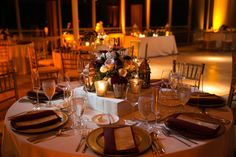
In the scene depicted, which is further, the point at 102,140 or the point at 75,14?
the point at 75,14

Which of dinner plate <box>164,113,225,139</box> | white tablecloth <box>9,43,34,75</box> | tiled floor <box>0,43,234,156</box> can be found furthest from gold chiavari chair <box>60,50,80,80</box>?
dinner plate <box>164,113,225,139</box>

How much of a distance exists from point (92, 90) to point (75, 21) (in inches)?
239

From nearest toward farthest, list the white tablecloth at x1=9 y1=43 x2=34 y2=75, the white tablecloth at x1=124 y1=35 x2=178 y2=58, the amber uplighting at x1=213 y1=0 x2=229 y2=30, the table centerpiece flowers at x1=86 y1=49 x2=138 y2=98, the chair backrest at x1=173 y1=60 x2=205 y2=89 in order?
the table centerpiece flowers at x1=86 y1=49 x2=138 y2=98 → the chair backrest at x1=173 y1=60 x2=205 y2=89 → the white tablecloth at x1=9 y1=43 x2=34 y2=75 → the white tablecloth at x1=124 y1=35 x2=178 y2=58 → the amber uplighting at x1=213 y1=0 x2=229 y2=30

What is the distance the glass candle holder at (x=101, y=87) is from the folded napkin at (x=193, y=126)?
1.81 feet

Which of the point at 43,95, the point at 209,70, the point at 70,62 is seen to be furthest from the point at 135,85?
the point at 209,70

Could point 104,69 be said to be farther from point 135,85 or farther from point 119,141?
point 119,141

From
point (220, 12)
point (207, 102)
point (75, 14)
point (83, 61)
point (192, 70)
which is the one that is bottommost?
Answer: point (207, 102)

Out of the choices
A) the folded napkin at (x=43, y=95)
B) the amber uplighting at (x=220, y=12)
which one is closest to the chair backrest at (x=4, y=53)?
the folded napkin at (x=43, y=95)

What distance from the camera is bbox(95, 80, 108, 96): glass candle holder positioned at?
193 centimetres

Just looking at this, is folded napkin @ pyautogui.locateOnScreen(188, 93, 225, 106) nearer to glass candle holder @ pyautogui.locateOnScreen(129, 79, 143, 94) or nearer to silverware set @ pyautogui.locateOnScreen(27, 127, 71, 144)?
glass candle holder @ pyautogui.locateOnScreen(129, 79, 143, 94)

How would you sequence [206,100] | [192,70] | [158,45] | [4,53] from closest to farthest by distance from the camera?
1. [206,100]
2. [192,70]
3. [4,53]
4. [158,45]

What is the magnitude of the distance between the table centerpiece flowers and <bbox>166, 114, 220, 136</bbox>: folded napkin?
0.46 metres

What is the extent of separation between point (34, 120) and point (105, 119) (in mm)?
474

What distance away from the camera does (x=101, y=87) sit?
1.94m
